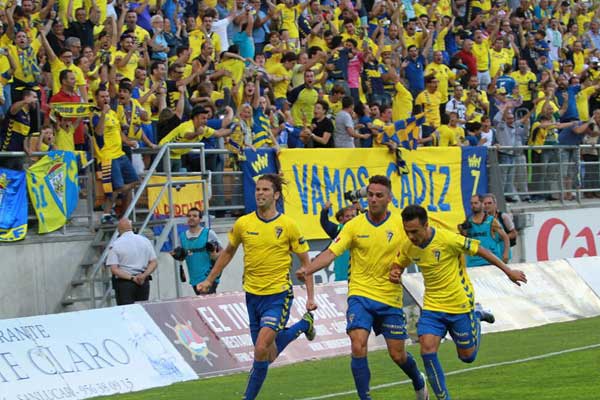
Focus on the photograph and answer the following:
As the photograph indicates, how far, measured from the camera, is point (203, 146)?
20328 mm

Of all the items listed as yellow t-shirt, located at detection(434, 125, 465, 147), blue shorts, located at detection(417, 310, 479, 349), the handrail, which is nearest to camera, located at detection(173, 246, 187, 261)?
the handrail

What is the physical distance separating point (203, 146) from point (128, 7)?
4.10 m

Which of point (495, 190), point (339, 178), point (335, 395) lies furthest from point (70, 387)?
point (495, 190)

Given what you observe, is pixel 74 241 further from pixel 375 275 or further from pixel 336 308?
pixel 375 275

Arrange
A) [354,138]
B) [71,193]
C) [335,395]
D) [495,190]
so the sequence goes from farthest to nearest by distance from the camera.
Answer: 1. [495,190]
2. [354,138]
3. [71,193]
4. [335,395]

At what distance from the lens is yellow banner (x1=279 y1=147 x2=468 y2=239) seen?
2212cm

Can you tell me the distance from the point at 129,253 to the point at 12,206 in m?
1.84

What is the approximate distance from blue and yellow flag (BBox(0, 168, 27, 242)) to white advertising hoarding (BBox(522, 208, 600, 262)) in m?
12.5

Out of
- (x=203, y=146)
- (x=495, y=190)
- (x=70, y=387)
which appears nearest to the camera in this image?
(x=70, y=387)

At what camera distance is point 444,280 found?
11.4m

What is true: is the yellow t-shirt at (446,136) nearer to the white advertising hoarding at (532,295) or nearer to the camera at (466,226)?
the white advertising hoarding at (532,295)

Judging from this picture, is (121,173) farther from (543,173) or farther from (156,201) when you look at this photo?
(543,173)

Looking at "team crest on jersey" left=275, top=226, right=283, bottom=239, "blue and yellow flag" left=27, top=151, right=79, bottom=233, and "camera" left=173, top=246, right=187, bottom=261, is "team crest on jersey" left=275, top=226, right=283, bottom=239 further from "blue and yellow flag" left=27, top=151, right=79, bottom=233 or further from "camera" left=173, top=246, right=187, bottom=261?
"blue and yellow flag" left=27, top=151, right=79, bottom=233

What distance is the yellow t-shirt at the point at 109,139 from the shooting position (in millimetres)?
19156
